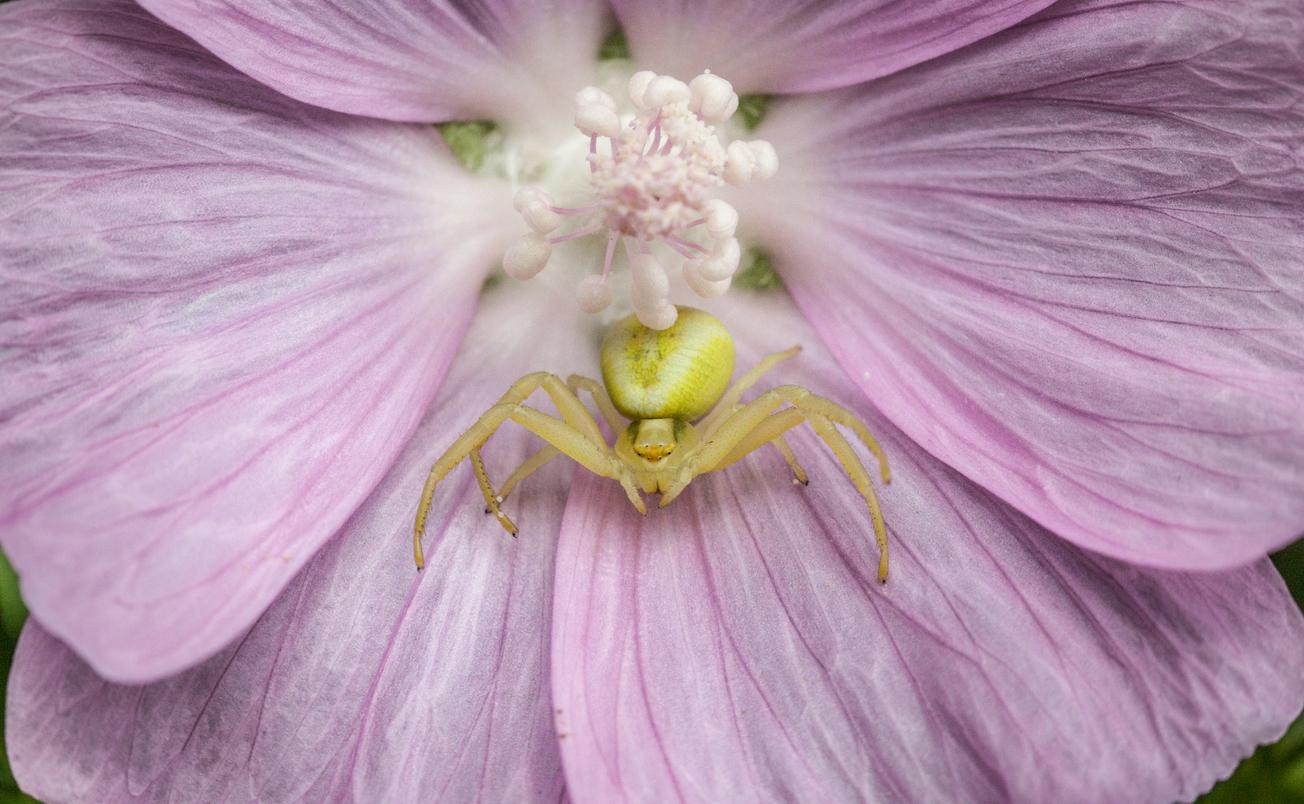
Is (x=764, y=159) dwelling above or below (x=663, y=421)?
above

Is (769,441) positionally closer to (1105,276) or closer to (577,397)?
(577,397)

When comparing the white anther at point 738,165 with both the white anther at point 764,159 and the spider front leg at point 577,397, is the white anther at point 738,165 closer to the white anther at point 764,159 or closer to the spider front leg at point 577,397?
the white anther at point 764,159

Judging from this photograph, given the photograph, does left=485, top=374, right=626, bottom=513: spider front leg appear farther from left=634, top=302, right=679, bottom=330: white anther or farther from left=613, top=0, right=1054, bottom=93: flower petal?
left=613, top=0, right=1054, bottom=93: flower petal

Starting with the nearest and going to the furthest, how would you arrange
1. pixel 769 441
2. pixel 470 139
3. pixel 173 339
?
1. pixel 173 339
2. pixel 769 441
3. pixel 470 139

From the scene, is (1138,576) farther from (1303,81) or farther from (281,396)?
(281,396)

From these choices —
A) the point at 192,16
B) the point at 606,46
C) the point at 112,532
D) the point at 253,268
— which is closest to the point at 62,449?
the point at 112,532

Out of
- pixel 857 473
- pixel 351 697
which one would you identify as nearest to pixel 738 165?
pixel 857 473

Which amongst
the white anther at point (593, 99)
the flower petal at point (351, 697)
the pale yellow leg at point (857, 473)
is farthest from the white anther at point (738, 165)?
the flower petal at point (351, 697)

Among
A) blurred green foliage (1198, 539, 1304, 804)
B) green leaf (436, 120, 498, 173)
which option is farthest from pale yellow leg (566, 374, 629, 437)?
blurred green foliage (1198, 539, 1304, 804)
